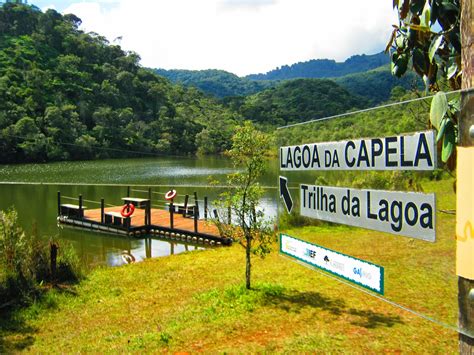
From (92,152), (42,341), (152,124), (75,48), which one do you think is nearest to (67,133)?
(92,152)

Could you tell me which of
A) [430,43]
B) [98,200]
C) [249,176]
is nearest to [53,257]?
[249,176]

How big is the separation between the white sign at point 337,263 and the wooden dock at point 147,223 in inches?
372

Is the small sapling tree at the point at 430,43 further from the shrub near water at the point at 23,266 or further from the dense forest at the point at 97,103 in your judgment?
the dense forest at the point at 97,103

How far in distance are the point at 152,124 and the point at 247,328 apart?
196 feet

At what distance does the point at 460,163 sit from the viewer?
1.64m

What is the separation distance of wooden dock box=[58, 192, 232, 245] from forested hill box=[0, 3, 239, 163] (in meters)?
18.8

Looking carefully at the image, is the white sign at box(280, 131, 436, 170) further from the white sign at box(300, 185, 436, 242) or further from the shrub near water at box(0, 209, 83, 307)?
the shrub near water at box(0, 209, 83, 307)

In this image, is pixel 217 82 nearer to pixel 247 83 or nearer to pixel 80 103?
pixel 247 83

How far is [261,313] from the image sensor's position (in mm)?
5129

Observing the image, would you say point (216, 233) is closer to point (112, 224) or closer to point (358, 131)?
point (112, 224)

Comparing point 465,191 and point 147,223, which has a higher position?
point 465,191

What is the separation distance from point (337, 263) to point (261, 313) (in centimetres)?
256

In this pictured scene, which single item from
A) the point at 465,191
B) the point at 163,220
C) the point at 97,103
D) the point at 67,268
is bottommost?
the point at 163,220

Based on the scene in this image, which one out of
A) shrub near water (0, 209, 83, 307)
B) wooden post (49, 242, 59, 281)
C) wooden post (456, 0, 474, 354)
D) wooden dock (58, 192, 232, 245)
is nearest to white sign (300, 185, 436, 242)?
wooden post (456, 0, 474, 354)
